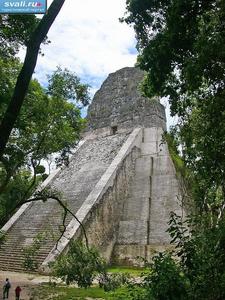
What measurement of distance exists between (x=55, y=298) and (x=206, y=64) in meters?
6.18

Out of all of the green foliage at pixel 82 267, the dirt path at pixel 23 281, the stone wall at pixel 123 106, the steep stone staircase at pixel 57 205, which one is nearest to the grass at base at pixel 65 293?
the dirt path at pixel 23 281

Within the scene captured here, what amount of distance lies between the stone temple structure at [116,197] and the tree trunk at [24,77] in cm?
919

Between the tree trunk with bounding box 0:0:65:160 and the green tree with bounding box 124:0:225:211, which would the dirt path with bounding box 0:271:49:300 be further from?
the tree trunk with bounding box 0:0:65:160

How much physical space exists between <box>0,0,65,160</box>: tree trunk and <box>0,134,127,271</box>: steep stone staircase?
334 inches

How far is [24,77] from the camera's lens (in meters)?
3.96

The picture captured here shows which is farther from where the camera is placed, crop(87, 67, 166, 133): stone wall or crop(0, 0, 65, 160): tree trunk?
crop(87, 67, 166, 133): stone wall

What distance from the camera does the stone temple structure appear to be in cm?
1526

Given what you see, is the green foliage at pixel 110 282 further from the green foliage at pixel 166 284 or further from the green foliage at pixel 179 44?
the green foliage at pixel 179 44

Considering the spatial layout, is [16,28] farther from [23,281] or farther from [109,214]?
[109,214]

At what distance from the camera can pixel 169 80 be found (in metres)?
8.31

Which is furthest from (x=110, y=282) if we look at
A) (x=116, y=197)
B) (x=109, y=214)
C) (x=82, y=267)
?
(x=116, y=197)

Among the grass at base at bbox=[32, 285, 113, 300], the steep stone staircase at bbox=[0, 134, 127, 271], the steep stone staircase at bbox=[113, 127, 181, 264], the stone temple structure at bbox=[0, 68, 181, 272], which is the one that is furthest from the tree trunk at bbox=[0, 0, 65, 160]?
the steep stone staircase at bbox=[113, 127, 181, 264]

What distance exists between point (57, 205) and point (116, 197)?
256cm

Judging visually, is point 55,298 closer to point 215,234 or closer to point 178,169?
point 215,234
